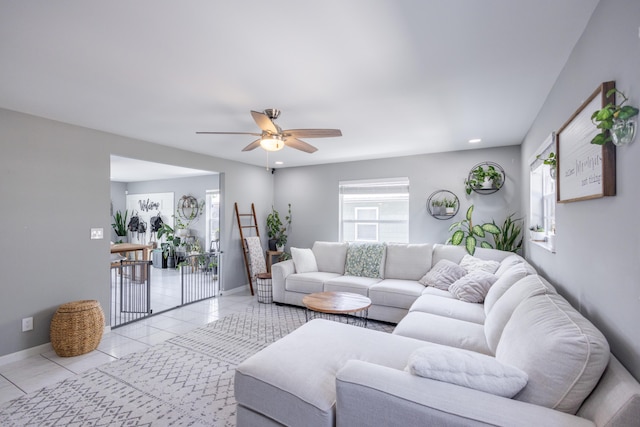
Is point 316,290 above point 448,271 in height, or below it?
below

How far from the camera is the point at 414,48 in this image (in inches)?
70.2

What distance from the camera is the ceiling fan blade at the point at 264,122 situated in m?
2.32

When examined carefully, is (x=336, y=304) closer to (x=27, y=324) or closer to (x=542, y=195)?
(x=542, y=195)

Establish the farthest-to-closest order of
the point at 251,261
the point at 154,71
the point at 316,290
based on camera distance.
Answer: the point at 251,261 → the point at 316,290 → the point at 154,71

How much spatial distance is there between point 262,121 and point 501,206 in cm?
378

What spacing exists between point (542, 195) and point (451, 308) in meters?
1.57

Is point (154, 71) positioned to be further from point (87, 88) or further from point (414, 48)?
point (414, 48)

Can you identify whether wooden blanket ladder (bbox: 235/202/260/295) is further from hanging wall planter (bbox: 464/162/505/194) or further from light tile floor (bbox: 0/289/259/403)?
hanging wall planter (bbox: 464/162/505/194)

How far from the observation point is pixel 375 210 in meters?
5.28

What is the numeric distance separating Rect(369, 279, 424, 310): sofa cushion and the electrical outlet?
368cm

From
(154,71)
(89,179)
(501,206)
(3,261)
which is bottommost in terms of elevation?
(3,261)

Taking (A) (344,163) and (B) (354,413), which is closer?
(B) (354,413)

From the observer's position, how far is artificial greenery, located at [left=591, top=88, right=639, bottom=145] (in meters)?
1.08

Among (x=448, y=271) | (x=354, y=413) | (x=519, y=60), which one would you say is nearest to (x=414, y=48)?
(x=519, y=60)
